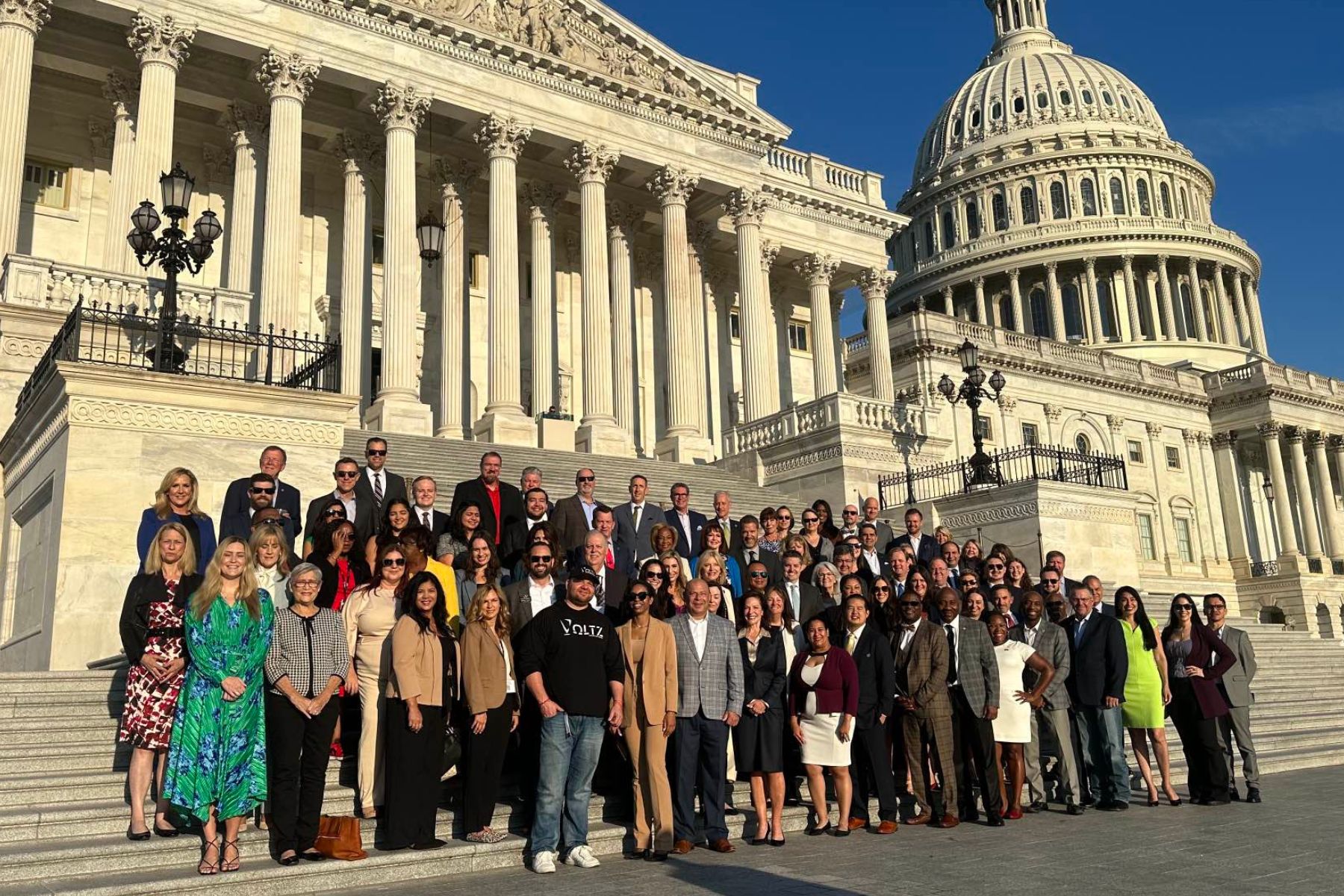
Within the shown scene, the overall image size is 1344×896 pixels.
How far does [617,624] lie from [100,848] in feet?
14.2

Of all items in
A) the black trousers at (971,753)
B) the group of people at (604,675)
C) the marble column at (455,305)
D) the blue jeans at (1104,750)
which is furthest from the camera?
the marble column at (455,305)

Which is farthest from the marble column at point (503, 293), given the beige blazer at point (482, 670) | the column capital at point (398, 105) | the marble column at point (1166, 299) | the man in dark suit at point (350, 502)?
the marble column at point (1166, 299)

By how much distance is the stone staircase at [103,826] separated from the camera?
7.11 m

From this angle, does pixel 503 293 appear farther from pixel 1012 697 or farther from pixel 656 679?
pixel 656 679

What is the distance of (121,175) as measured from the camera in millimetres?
25312

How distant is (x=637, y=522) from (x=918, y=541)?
13.4 feet

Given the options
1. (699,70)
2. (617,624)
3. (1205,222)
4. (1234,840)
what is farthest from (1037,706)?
(1205,222)

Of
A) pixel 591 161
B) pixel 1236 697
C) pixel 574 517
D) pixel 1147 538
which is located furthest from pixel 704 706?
pixel 1147 538

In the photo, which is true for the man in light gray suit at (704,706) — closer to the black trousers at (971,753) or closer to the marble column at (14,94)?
the black trousers at (971,753)

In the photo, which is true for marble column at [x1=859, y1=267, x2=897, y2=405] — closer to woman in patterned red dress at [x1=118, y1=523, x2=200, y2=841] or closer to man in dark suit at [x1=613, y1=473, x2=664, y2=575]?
man in dark suit at [x1=613, y1=473, x2=664, y2=575]

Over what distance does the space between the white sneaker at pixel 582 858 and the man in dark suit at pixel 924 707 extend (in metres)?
3.44

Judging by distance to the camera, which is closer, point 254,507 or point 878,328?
point 254,507

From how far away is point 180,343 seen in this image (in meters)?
17.9

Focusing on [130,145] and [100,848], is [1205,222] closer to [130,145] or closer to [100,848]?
[130,145]
